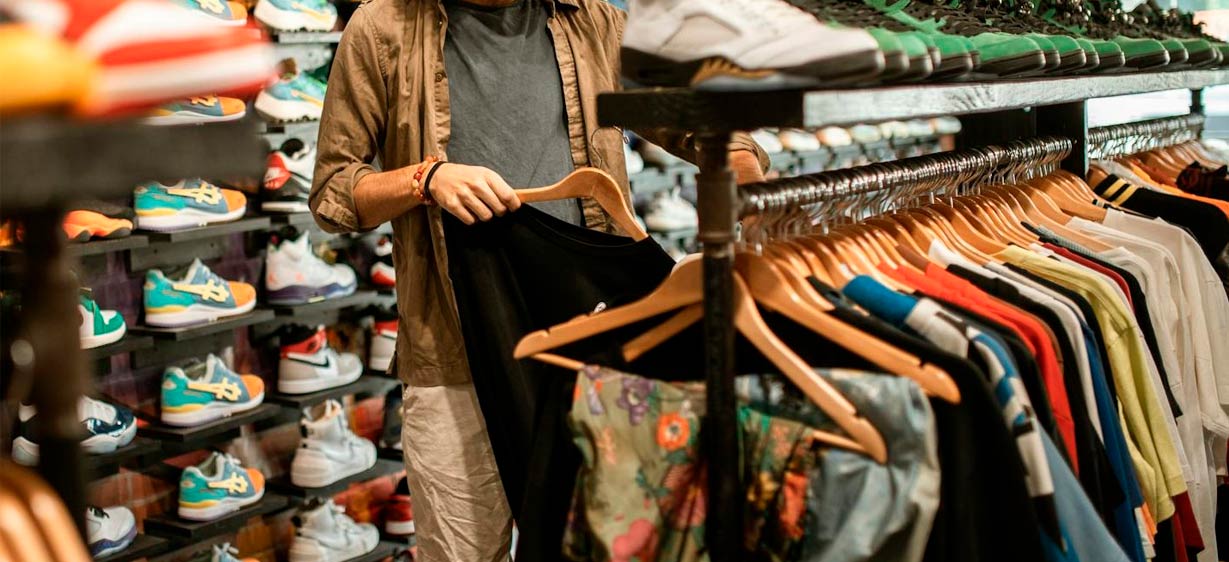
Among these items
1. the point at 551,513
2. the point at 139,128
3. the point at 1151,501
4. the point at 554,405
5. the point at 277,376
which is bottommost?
the point at 277,376

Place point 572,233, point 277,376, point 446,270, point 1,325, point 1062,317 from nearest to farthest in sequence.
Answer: point 1062,317
point 572,233
point 446,270
point 1,325
point 277,376

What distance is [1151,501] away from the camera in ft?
4.58

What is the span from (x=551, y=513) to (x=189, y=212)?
187 cm

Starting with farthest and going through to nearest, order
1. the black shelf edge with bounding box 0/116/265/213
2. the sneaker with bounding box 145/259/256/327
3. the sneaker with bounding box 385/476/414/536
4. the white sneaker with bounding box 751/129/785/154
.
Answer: the white sneaker with bounding box 751/129/785/154 → the sneaker with bounding box 385/476/414/536 → the sneaker with bounding box 145/259/256/327 → the black shelf edge with bounding box 0/116/265/213

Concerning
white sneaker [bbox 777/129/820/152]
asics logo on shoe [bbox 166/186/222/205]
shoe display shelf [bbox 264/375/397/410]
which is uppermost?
asics logo on shoe [bbox 166/186/222/205]

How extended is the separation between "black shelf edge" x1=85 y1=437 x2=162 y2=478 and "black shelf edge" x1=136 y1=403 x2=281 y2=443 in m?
0.03

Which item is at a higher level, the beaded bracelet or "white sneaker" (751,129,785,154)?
the beaded bracelet

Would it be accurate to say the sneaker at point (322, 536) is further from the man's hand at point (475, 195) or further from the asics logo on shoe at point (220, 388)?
the man's hand at point (475, 195)

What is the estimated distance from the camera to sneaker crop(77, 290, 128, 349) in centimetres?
254

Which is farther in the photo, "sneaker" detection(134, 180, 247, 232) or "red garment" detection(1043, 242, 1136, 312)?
"sneaker" detection(134, 180, 247, 232)

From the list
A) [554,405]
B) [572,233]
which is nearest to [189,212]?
[572,233]

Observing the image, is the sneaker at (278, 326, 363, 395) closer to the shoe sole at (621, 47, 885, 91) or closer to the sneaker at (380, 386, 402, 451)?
the sneaker at (380, 386, 402, 451)

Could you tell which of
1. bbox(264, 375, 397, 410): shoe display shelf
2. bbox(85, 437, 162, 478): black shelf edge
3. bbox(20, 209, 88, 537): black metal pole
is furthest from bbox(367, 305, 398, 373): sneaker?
bbox(20, 209, 88, 537): black metal pole

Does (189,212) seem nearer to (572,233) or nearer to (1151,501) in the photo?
(572,233)
